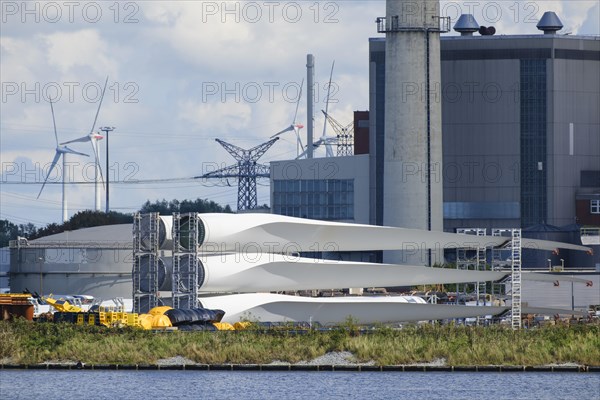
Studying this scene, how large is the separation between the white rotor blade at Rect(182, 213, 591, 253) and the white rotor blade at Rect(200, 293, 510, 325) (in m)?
3.92

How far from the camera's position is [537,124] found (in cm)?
18312

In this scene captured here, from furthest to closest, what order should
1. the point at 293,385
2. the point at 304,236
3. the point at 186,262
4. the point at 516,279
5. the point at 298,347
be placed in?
the point at 516,279, the point at 304,236, the point at 186,262, the point at 298,347, the point at 293,385

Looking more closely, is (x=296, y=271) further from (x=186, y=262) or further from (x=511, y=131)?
(x=511, y=131)

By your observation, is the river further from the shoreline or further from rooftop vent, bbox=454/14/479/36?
rooftop vent, bbox=454/14/479/36

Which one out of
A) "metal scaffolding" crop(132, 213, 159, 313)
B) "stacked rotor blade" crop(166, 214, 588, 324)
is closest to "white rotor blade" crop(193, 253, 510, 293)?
"stacked rotor blade" crop(166, 214, 588, 324)

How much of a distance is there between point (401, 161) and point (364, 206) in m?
29.4

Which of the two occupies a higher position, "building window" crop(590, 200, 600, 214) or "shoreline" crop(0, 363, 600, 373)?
"building window" crop(590, 200, 600, 214)

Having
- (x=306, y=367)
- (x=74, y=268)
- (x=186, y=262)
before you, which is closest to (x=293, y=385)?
(x=306, y=367)

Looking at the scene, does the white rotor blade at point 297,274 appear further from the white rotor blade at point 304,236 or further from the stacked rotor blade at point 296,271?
the white rotor blade at point 304,236

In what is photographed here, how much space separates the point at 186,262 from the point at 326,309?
462 inches

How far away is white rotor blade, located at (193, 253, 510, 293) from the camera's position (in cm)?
10619

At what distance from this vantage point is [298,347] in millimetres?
79562

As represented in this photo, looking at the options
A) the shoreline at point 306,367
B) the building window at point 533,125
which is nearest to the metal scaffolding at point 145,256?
the shoreline at point 306,367

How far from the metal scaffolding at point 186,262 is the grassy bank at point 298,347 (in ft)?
64.2
